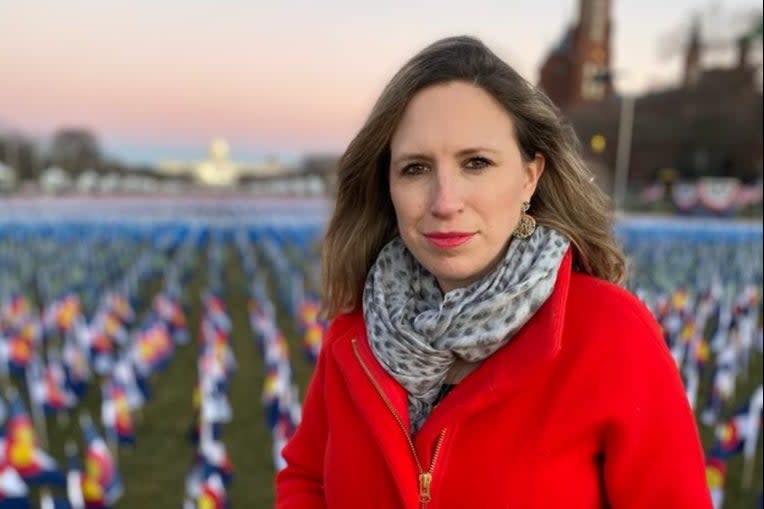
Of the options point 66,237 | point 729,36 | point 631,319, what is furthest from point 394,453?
point 66,237

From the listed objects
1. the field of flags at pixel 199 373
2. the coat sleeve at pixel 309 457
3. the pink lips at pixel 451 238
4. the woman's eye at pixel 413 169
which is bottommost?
the field of flags at pixel 199 373

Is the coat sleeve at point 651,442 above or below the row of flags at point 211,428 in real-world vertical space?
above

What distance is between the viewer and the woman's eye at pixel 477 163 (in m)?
1.65

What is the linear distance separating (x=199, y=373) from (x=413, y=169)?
436 inches

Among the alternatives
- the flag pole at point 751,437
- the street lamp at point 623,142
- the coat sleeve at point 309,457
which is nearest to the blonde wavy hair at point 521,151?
the coat sleeve at point 309,457

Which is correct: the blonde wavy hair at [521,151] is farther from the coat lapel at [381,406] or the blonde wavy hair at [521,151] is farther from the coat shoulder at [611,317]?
the coat lapel at [381,406]

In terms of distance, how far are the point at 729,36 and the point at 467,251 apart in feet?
7.94

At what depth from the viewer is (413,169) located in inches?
67.6

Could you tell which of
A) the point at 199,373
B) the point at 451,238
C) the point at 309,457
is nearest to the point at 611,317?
the point at 451,238

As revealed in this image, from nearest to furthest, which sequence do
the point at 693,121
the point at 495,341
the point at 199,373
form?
the point at 495,341
the point at 199,373
the point at 693,121

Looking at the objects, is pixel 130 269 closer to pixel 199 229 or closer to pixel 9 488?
pixel 199 229

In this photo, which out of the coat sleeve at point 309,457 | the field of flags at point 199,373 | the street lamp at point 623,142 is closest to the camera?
the coat sleeve at point 309,457

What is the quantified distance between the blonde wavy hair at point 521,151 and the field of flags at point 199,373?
0.65 meters

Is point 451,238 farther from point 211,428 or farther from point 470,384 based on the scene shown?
point 211,428
